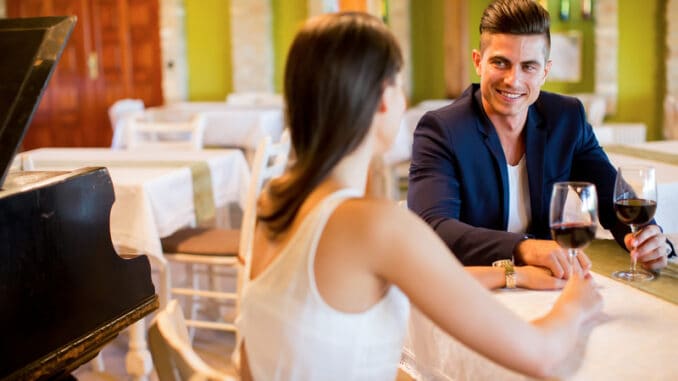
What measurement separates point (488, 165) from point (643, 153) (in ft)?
4.88

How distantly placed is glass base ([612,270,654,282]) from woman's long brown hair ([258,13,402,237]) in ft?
2.45

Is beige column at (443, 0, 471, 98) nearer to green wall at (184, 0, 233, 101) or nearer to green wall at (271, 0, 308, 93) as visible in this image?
green wall at (271, 0, 308, 93)

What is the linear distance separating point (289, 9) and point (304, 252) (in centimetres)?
797

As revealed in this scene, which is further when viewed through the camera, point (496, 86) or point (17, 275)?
point (496, 86)

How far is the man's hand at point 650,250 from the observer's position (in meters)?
1.69

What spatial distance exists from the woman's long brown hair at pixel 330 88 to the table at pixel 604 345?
0.43 meters

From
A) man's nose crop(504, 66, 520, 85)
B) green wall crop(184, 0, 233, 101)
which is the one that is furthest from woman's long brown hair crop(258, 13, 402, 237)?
green wall crop(184, 0, 233, 101)

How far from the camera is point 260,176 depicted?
340 centimetres

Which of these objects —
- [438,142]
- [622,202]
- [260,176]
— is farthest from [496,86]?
[260,176]

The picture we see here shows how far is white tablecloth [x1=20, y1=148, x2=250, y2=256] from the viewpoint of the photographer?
3.27 metres

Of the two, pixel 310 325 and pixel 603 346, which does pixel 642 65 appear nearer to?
pixel 603 346

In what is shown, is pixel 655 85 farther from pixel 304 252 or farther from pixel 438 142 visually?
pixel 304 252

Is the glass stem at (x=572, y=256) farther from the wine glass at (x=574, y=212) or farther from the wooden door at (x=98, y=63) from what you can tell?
the wooden door at (x=98, y=63)

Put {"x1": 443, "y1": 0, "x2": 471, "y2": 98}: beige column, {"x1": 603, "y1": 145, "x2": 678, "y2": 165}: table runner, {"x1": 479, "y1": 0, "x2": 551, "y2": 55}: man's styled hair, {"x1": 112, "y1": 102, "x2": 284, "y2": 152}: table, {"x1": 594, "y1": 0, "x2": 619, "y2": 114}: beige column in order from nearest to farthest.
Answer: {"x1": 479, "y1": 0, "x2": 551, "y2": 55}: man's styled hair, {"x1": 603, "y1": 145, "x2": 678, "y2": 165}: table runner, {"x1": 112, "y1": 102, "x2": 284, "y2": 152}: table, {"x1": 594, "y1": 0, "x2": 619, "y2": 114}: beige column, {"x1": 443, "y1": 0, "x2": 471, "y2": 98}: beige column
